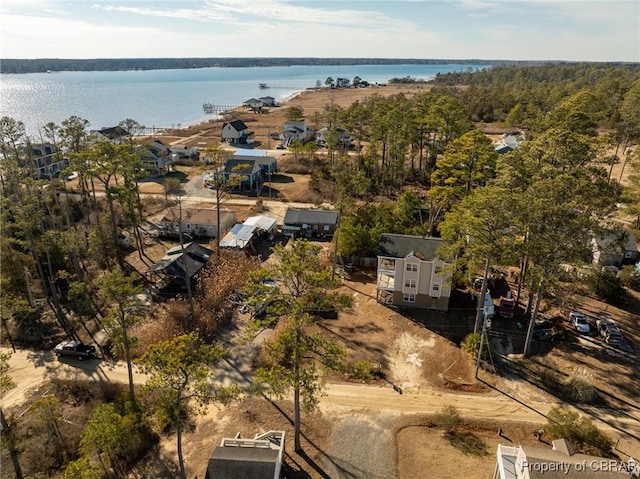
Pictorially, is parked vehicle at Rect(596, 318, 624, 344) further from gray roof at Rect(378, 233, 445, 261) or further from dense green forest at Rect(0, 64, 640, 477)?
gray roof at Rect(378, 233, 445, 261)

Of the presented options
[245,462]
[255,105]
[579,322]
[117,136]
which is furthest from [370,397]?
[255,105]

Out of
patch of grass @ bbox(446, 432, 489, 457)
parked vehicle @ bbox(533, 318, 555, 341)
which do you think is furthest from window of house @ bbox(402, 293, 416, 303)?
patch of grass @ bbox(446, 432, 489, 457)

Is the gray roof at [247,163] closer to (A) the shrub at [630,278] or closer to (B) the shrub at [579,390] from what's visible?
(A) the shrub at [630,278]

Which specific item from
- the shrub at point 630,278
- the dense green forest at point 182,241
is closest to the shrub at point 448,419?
the dense green forest at point 182,241

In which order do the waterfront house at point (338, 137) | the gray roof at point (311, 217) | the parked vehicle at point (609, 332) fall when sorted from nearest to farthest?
the parked vehicle at point (609, 332) → the gray roof at point (311, 217) → the waterfront house at point (338, 137)

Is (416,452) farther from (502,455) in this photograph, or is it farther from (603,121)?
(603,121)

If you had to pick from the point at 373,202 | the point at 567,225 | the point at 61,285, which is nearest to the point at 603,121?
the point at 373,202

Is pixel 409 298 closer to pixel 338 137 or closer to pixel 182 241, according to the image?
pixel 182 241
